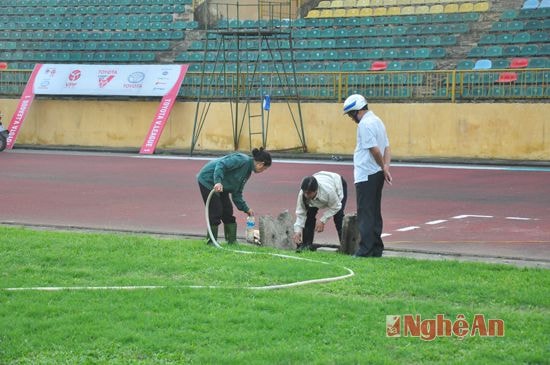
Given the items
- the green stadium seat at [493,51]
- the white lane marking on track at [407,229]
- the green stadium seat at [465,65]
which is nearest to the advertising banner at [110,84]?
the green stadium seat at [465,65]

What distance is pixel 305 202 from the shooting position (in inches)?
471

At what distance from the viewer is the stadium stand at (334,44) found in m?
29.1

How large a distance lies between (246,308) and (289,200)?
33.4 feet

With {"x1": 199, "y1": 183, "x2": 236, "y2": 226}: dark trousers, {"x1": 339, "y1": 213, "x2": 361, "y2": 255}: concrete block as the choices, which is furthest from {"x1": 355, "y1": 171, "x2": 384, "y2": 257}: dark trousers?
{"x1": 199, "y1": 183, "x2": 236, "y2": 226}: dark trousers

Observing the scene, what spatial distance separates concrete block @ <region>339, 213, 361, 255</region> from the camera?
1197 centimetres

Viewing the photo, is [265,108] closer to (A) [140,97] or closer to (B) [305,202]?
(A) [140,97]

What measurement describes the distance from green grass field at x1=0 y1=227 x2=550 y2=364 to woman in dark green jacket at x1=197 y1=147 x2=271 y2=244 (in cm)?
71

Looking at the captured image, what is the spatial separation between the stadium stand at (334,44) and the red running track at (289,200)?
3.47 m

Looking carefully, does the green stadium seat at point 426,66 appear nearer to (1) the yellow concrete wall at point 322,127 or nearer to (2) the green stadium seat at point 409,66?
(2) the green stadium seat at point 409,66

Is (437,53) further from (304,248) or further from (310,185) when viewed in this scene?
(310,185)

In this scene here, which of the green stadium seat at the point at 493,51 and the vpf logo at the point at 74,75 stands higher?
the green stadium seat at the point at 493,51

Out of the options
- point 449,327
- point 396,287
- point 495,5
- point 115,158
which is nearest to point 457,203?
point 396,287

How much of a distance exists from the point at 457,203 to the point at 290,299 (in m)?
10.0

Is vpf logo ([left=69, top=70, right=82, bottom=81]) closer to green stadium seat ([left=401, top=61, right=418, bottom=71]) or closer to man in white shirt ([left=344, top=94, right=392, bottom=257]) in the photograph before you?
green stadium seat ([left=401, top=61, right=418, bottom=71])
